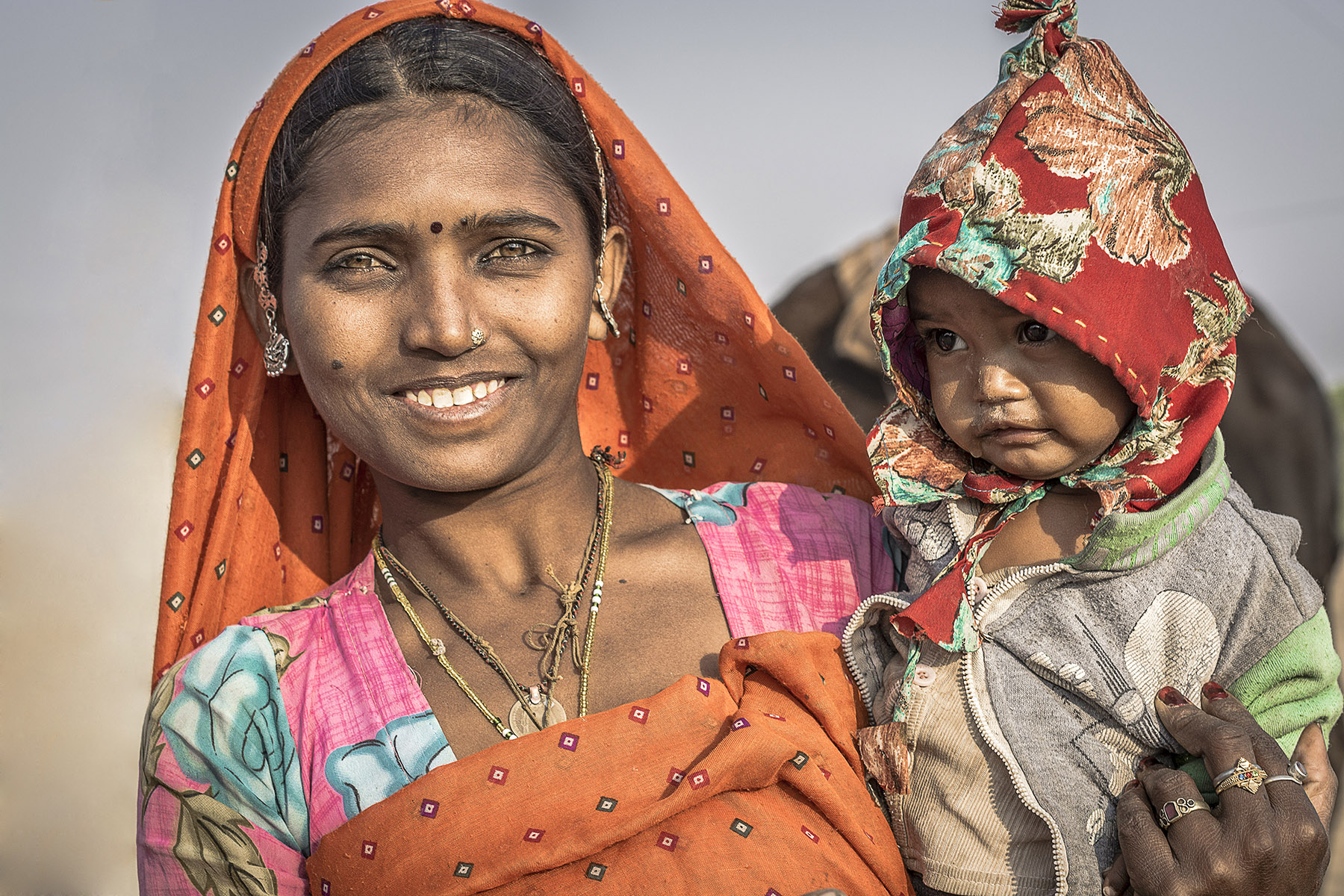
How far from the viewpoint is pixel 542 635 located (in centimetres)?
201

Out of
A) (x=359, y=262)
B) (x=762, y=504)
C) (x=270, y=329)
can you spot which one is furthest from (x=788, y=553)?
(x=270, y=329)

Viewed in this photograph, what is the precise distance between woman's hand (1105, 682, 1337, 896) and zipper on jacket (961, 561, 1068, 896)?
0.28 ft

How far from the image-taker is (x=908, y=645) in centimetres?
185

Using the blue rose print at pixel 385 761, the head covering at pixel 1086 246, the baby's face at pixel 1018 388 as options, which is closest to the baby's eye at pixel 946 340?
the baby's face at pixel 1018 388

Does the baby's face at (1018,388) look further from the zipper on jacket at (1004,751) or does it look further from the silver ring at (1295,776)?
the silver ring at (1295,776)

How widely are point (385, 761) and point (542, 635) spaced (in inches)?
13.9

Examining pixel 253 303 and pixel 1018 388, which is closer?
pixel 1018 388

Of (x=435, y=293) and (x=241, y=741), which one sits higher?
(x=435, y=293)

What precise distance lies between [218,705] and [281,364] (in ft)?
1.97

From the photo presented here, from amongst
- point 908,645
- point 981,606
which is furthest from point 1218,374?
point 908,645

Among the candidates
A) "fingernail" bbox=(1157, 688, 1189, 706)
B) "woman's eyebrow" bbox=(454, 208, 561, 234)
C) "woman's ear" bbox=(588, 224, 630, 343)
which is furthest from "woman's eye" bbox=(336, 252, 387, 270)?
"fingernail" bbox=(1157, 688, 1189, 706)

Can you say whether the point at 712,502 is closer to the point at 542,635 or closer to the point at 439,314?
the point at 542,635

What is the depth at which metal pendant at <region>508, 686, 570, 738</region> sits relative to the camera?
1.88 m

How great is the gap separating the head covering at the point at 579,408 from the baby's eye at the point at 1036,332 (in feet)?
2.08
